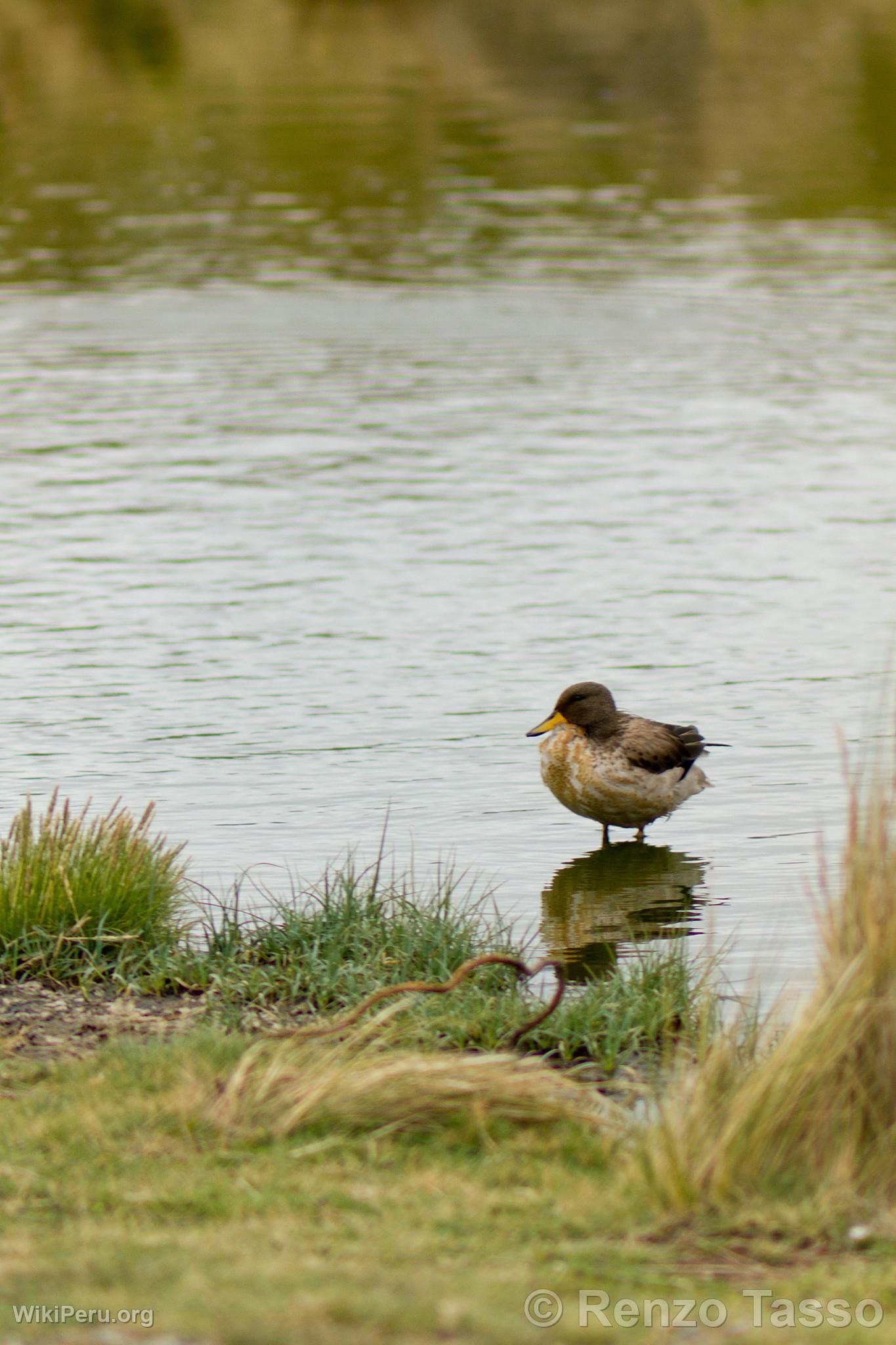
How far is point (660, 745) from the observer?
1159cm

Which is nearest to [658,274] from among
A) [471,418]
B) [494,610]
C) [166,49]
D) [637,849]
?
[471,418]

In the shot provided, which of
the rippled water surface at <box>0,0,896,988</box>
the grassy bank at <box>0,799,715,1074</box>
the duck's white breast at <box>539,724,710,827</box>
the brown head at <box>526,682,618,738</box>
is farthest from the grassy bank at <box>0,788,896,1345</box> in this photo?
the brown head at <box>526,682,618,738</box>

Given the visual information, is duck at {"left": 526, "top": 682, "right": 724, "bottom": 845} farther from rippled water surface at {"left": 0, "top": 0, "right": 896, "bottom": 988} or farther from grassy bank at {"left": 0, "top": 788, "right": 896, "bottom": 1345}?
grassy bank at {"left": 0, "top": 788, "right": 896, "bottom": 1345}

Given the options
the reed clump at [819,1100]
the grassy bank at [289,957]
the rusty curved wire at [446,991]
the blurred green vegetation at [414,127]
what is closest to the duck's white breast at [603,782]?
the grassy bank at [289,957]

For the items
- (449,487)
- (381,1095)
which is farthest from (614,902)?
(449,487)

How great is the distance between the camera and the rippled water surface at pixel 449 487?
12148 mm

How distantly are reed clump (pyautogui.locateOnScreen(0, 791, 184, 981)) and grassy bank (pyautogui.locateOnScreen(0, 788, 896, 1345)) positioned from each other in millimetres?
1224

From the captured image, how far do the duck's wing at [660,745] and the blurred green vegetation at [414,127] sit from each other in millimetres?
22509

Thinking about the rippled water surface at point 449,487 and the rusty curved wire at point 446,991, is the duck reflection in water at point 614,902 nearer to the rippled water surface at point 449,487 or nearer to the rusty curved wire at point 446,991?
the rippled water surface at point 449,487

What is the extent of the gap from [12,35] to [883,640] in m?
50.7

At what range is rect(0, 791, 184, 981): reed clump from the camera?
27.8 feet

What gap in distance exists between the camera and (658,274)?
32875 mm

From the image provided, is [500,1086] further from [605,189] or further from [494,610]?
[605,189]

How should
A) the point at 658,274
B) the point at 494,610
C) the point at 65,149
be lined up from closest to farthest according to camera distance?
the point at 494,610, the point at 658,274, the point at 65,149
